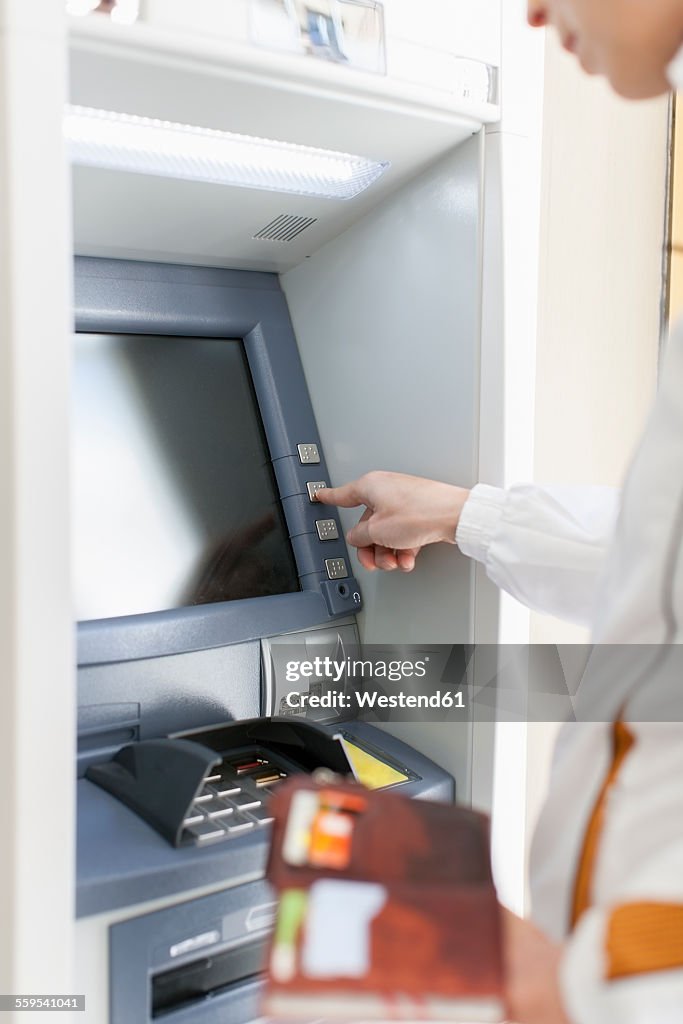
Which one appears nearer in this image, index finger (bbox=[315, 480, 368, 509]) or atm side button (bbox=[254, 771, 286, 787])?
atm side button (bbox=[254, 771, 286, 787])

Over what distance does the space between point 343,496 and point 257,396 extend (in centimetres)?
27

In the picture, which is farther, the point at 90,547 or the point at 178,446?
the point at 178,446

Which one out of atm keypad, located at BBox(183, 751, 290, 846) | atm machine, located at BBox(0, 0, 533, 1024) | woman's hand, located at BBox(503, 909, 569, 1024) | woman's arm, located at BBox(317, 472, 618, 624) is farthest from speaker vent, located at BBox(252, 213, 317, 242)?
woman's hand, located at BBox(503, 909, 569, 1024)

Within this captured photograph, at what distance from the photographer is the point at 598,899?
2.23 feet

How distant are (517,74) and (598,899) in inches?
43.4

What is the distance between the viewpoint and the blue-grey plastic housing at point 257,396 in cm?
125

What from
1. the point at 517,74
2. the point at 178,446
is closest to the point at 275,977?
the point at 178,446

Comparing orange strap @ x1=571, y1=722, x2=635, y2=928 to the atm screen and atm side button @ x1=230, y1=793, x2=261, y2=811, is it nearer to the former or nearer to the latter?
atm side button @ x1=230, y1=793, x2=261, y2=811

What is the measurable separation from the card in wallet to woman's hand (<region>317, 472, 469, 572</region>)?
676mm

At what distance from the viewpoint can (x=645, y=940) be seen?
0.56 meters

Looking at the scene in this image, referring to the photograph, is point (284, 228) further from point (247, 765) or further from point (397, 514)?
point (247, 765)

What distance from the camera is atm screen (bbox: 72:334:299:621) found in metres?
1.33

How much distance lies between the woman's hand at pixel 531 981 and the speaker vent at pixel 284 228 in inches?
43.7

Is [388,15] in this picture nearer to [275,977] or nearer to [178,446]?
[178,446]
